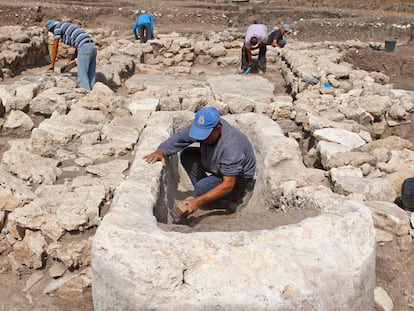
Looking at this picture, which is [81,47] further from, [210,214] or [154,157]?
[210,214]

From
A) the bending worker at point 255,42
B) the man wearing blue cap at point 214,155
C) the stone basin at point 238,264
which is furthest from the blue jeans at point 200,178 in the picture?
the bending worker at point 255,42

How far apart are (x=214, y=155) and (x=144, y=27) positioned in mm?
8810

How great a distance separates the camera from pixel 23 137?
222 inches

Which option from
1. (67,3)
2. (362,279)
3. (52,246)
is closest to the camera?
(362,279)

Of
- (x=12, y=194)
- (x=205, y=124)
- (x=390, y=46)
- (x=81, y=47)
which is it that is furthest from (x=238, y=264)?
(x=390, y=46)

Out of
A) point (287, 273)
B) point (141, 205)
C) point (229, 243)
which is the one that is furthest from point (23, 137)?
point (287, 273)

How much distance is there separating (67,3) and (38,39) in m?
7.53

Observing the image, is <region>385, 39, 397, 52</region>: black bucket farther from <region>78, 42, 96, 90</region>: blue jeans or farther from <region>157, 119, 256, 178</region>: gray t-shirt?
<region>157, 119, 256, 178</region>: gray t-shirt

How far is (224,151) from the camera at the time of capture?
3.73 metres

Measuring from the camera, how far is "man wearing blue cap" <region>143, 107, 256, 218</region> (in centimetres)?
358

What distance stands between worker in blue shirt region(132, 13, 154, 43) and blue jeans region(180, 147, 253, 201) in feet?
26.7

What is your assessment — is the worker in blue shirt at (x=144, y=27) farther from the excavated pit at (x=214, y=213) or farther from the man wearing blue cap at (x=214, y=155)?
the man wearing blue cap at (x=214, y=155)

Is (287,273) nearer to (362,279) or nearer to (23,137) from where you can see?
(362,279)

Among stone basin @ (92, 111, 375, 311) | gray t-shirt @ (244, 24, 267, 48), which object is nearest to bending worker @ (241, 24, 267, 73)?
gray t-shirt @ (244, 24, 267, 48)
